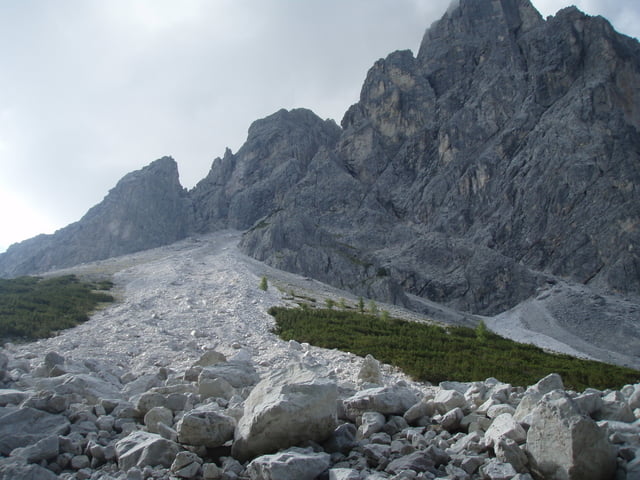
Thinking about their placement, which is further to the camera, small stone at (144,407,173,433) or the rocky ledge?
small stone at (144,407,173,433)


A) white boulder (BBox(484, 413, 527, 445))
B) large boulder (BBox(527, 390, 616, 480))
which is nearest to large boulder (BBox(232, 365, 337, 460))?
white boulder (BBox(484, 413, 527, 445))

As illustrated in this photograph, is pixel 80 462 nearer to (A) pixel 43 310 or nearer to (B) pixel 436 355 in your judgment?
(B) pixel 436 355

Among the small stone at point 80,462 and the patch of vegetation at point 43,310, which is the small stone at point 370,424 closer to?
the small stone at point 80,462

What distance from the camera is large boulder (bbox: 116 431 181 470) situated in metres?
7.51

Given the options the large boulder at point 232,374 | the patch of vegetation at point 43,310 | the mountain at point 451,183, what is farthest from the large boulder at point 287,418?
the mountain at point 451,183

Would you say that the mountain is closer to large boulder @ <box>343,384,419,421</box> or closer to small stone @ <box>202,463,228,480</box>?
large boulder @ <box>343,384,419,421</box>

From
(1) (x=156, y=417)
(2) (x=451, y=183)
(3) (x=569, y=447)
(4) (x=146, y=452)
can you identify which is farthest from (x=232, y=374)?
(2) (x=451, y=183)

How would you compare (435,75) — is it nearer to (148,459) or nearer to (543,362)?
(543,362)

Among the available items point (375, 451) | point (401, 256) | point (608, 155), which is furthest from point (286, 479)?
point (608, 155)

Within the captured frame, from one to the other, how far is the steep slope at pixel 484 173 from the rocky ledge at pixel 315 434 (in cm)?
7144

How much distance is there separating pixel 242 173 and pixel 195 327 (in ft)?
477

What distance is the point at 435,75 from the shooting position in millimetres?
147000

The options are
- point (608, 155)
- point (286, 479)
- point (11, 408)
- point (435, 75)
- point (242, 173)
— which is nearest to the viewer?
point (286, 479)

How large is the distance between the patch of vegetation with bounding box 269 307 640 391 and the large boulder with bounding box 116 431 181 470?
1130cm
